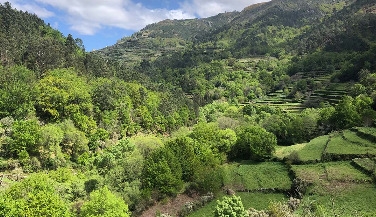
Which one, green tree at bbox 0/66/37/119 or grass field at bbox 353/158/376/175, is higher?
green tree at bbox 0/66/37/119

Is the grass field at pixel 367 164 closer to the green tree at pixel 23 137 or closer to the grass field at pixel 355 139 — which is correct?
the grass field at pixel 355 139

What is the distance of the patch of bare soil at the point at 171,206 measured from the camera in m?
48.4

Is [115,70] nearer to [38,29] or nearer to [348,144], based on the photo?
[38,29]

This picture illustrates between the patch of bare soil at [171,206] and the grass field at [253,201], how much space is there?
8.53 ft

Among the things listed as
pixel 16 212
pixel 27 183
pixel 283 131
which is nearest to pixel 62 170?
pixel 27 183

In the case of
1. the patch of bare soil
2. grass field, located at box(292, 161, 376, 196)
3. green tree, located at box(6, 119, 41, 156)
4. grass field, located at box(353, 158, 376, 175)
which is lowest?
the patch of bare soil

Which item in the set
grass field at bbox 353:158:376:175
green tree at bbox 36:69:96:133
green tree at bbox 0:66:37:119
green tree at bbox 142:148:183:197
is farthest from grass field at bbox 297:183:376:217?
green tree at bbox 0:66:37:119

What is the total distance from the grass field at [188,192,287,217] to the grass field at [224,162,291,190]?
1766 millimetres

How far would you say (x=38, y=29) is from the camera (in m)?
119

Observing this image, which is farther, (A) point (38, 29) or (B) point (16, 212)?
(A) point (38, 29)

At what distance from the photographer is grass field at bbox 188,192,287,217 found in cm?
4776

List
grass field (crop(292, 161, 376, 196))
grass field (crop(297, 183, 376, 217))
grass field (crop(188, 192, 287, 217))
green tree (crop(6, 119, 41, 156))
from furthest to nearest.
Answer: green tree (crop(6, 119, 41, 156)), grass field (crop(188, 192, 287, 217)), grass field (crop(292, 161, 376, 196)), grass field (crop(297, 183, 376, 217))

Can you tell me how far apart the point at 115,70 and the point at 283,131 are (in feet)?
244

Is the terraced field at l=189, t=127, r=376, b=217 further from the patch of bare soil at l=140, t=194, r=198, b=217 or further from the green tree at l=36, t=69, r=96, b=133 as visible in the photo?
the green tree at l=36, t=69, r=96, b=133
